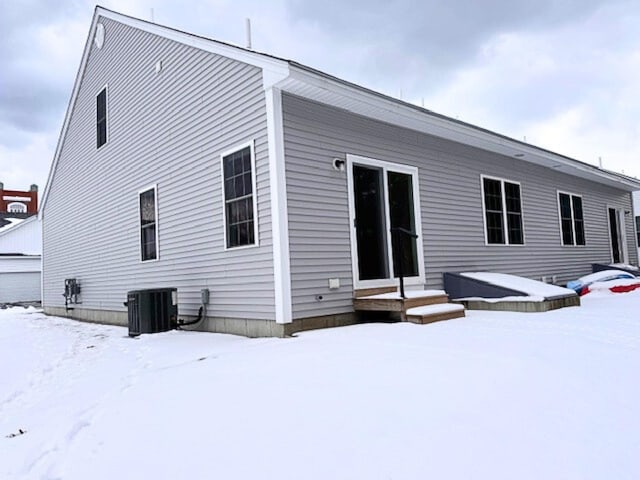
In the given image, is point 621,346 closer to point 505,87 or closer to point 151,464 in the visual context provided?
point 151,464

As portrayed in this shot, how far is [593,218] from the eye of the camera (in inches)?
435

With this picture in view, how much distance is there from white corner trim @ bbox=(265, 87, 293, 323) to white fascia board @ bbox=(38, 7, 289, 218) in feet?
0.73

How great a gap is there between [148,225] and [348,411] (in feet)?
20.4

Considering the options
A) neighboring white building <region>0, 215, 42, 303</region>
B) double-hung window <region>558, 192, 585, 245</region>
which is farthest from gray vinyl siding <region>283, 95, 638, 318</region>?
neighboring white building <region>0, 215, 42, 303</region>

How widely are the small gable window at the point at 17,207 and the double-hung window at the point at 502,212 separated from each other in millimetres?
35448

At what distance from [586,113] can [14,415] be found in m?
19.2

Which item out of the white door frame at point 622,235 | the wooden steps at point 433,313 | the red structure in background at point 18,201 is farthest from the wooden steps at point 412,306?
the red structure in background at point 18,201

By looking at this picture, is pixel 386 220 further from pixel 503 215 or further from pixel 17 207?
pixel 17 207

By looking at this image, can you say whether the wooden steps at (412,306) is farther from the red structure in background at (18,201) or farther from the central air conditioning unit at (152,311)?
the red structure in background at (18,201)

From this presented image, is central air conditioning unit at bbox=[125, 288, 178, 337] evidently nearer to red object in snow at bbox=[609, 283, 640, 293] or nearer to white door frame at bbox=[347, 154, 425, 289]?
white door frame at bbox=[347, 154, 425, 289]

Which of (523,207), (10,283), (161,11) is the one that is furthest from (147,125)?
(10,283)

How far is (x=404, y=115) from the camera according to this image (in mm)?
6086

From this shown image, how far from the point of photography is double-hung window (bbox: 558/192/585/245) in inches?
390

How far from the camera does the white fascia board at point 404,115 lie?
4980mm
